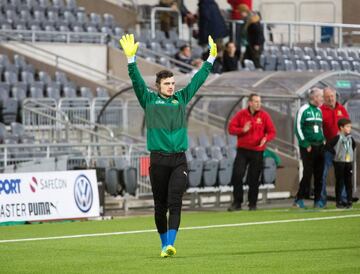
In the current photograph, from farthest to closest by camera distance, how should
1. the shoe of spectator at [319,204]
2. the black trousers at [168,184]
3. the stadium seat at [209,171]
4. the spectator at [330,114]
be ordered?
the stadium seat at [209,171] < the spectator at [330,114] < the shoe of spectator at [319,204] < the black trousers at [168,184]

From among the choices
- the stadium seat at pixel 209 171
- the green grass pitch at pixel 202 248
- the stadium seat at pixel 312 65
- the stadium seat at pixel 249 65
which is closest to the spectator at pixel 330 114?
the stadium seat at pixel 209 171

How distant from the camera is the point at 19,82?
28.5 metres

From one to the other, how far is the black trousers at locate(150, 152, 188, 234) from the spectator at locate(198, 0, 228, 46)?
1966 centimetres

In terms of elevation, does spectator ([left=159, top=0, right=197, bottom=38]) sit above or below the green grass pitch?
above

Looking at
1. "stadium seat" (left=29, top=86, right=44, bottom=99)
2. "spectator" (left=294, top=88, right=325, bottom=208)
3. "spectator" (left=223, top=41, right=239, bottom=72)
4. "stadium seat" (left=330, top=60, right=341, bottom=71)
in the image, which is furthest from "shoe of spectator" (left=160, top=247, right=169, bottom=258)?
"stadium seat" (left=330, top=60, right=341, bottom=71)

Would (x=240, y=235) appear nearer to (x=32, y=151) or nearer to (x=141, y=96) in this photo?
(x=141, y=96)

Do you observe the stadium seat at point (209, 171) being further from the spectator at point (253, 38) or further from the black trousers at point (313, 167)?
the spectator at point (253, 38)

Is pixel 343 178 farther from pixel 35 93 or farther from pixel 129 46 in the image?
pixel 129 46

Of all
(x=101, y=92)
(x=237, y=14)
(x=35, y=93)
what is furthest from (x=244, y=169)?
(x=237, y=14)

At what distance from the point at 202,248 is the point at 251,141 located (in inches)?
314

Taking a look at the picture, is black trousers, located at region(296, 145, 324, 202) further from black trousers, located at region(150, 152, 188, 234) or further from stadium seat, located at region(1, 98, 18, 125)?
black trousers, located at region(150, 152, 188, 234)

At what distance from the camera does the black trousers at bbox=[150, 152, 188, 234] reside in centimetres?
1391

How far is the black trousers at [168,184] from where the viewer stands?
13.9m

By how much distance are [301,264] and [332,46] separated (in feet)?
85.1
